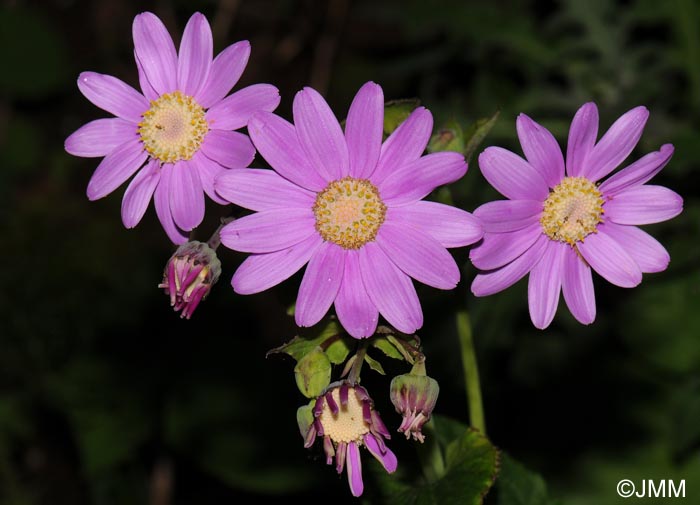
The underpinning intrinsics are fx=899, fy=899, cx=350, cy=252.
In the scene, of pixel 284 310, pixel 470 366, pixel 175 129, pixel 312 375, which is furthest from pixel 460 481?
pixel 284 310

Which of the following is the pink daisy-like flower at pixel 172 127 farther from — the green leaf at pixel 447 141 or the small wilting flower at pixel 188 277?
the green leaf at pixel 447 141

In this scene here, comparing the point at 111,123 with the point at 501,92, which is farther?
the point at 501,92

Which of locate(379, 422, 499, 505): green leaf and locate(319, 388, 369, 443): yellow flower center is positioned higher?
locate(319, 388, 369, 443): yellow flower center

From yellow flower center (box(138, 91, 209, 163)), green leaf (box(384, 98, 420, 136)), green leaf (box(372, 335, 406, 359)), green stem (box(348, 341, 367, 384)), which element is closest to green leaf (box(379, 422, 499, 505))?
green leaf (box(372, 335, 406, 359))

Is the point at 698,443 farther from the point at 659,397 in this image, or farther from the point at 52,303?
the point at 52,303

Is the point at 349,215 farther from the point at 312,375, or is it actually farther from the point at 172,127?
the point at 172,127

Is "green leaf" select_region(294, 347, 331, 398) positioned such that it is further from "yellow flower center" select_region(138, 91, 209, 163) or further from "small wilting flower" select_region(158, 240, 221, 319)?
"yellow flower center" select_region(138, 91, 209, 163)

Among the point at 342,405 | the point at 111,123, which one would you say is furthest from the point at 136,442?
the point at 342,405
